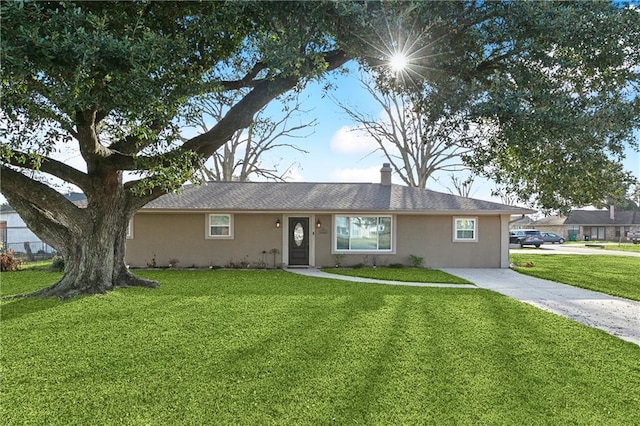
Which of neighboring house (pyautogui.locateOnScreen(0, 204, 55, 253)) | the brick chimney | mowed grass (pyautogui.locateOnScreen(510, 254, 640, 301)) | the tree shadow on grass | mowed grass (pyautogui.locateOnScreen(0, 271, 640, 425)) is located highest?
the brick chimney

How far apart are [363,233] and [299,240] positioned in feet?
8.05

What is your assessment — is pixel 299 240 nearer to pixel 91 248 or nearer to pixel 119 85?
pixel 91 248

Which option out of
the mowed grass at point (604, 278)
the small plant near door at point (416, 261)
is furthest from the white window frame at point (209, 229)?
the mowed grass at point (604, 278)

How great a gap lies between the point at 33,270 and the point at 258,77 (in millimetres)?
10687

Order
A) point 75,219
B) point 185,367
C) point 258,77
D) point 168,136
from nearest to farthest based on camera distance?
point 185,367
point 168,136
point 75,219
point 258,77

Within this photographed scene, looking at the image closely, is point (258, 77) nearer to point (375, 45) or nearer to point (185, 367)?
point (375, 45)

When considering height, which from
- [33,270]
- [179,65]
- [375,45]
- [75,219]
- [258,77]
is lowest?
[33,270]

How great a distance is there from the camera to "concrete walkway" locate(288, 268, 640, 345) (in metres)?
6.24

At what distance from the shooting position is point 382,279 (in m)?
10.9

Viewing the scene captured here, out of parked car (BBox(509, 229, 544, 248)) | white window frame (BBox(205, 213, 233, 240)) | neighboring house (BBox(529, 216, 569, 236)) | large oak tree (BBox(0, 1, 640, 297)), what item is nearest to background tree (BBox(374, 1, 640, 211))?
large oak tree (BBox(0, 1, 640, 297))

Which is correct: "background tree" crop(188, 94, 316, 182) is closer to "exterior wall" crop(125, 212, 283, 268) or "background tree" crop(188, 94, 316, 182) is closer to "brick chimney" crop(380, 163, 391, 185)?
"brick chimney" crop(380, 163, 391, 185)

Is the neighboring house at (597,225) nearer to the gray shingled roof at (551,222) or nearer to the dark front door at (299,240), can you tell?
the gray shingled roof at (551,222)

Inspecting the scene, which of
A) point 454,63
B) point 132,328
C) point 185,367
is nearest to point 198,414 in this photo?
point 185,367

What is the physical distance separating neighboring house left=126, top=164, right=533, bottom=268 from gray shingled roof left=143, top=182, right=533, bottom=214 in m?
0.11
